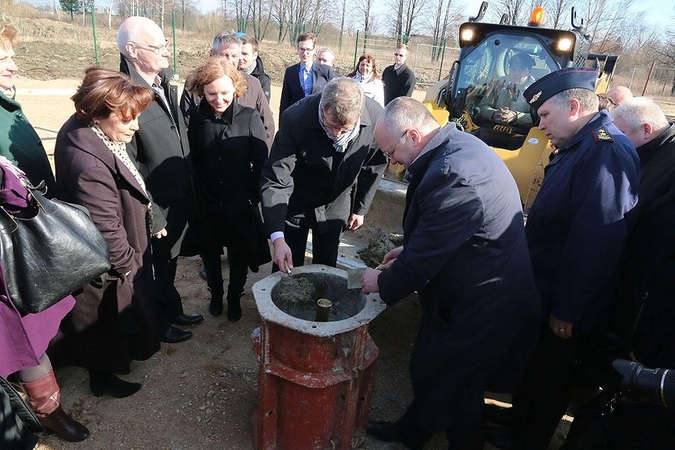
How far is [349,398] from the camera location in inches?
90.0

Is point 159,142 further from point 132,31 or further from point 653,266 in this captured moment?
point 653,266

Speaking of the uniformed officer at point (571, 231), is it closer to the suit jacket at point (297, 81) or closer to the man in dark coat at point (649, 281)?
the man in dark coat at point (649, 281)

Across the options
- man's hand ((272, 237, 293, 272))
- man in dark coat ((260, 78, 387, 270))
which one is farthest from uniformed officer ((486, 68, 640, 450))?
man's hand ((272, 237, 293, 272))

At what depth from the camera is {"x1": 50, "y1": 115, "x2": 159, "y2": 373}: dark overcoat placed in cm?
224

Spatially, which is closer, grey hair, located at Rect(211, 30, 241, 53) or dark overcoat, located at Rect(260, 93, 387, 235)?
dark overcoat, located at Rect(260, 93, 387, 235)

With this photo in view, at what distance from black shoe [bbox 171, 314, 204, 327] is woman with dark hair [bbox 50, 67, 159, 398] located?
72 cm

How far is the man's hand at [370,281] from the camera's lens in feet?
7.30

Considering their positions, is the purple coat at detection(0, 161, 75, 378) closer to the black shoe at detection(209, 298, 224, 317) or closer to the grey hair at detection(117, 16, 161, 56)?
the grey hair at detection(117, 16, 161, 56)

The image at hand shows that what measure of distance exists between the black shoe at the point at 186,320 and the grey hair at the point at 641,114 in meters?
3.25


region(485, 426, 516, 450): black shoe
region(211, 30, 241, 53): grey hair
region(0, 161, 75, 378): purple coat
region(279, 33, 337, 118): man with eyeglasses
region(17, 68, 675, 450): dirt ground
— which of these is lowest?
region(17, 68, 675, 450): dirt ground

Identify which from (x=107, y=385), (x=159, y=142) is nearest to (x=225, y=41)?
(x=159, y=142)

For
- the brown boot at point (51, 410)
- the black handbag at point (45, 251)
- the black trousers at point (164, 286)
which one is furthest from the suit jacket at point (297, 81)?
the brown boot at point (51, 410)

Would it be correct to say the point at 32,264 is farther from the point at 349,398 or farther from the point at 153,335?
the point at 349,398

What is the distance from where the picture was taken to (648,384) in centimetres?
138
